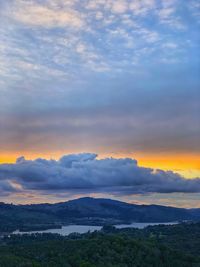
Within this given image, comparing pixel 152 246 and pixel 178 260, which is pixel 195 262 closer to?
pixel 178 260

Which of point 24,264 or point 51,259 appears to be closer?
point 24,264

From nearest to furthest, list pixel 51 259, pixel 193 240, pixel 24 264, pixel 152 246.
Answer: pixel 24 264 < pixel 51 259 < pixel 152 246 < pixel 193 240

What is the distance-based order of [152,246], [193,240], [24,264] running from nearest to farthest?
1. [24,264]
2. [152,246]
3. [193,240]

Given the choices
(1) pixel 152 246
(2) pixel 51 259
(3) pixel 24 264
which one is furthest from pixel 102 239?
(3) pixel 24 264

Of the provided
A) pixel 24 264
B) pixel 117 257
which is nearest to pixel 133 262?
pixel 117 257

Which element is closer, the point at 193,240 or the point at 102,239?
the point at 102,239

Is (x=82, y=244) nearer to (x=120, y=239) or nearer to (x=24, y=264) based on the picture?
(x=120, y=239)

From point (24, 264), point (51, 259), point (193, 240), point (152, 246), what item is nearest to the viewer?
point (24, 264)

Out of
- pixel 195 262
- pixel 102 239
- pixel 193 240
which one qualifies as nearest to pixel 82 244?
pixel 102 239
